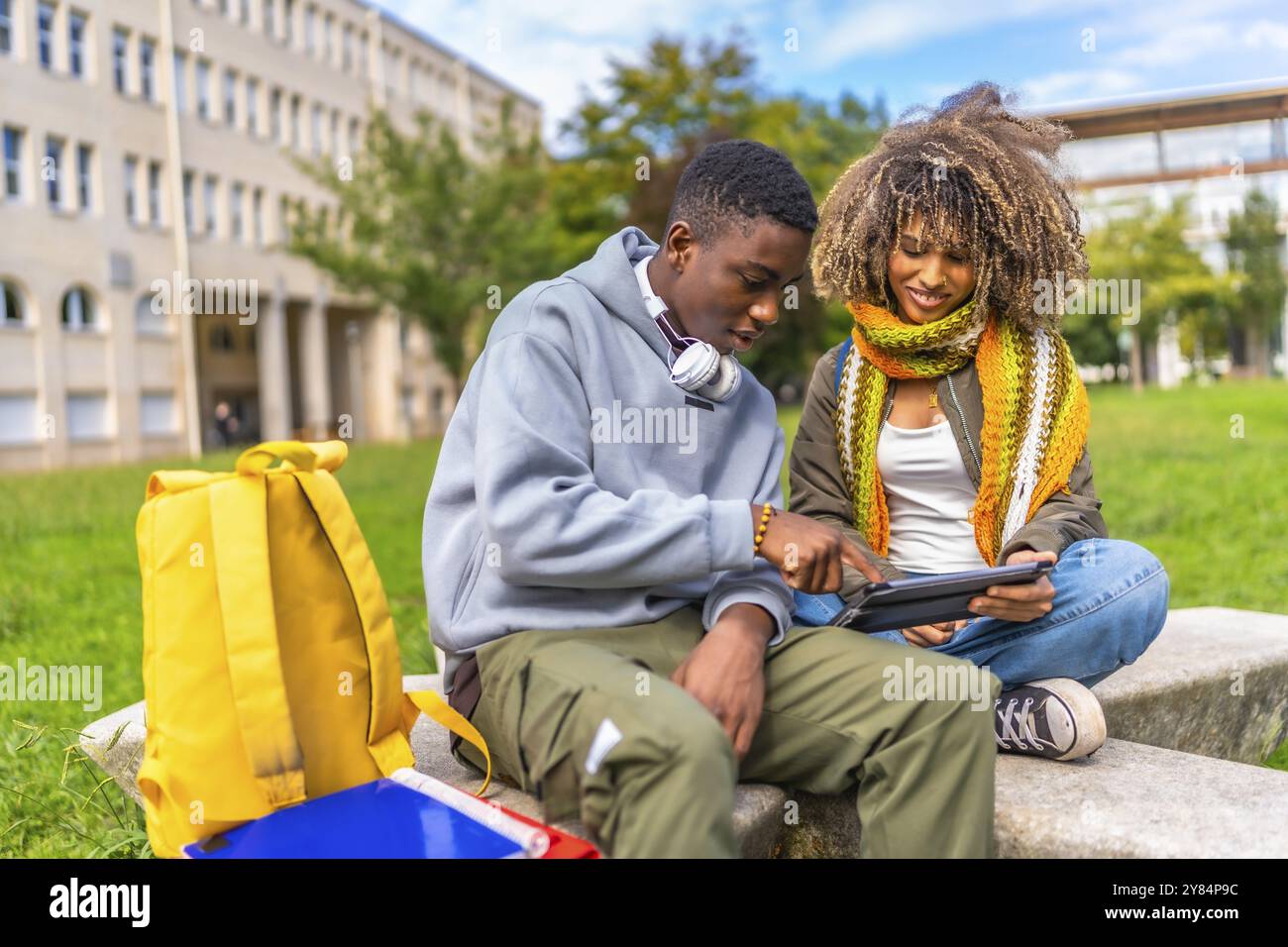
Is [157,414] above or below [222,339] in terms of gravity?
below

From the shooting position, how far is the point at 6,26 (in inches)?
1059

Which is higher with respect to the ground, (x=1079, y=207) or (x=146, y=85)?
(x=146, y=85)

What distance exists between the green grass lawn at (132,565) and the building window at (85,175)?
16.3 meters

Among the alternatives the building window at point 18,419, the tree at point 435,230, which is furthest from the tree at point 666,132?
the building window at point 18,419

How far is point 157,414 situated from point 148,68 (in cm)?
964

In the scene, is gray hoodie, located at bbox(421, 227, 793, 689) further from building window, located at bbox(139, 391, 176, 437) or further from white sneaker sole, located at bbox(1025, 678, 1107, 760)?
building window, located at bbox(139, 391, 176, 437)

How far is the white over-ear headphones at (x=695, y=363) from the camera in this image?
260cm

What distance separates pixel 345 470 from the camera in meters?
17.3

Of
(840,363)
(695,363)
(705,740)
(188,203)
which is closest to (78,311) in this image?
(188,203)

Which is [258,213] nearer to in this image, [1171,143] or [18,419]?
[18,419]

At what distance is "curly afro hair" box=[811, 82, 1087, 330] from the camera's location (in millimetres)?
3033
